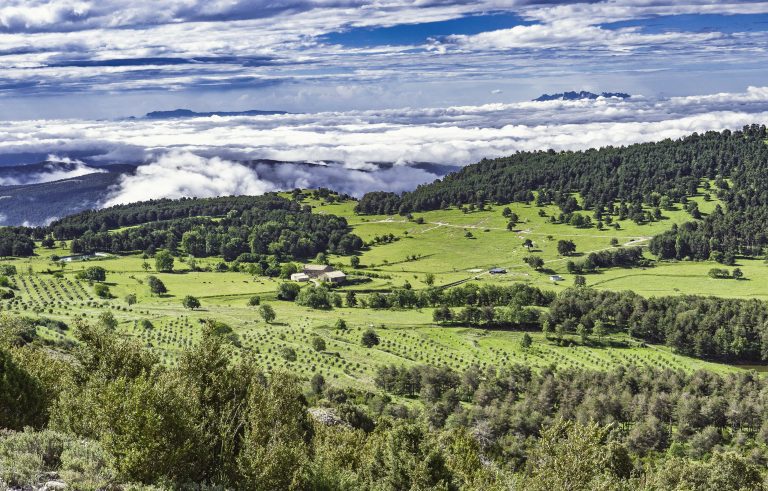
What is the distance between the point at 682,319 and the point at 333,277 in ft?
275

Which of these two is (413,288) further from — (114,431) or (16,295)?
(114,431)

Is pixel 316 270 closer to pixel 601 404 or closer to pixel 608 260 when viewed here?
pixel 608 260

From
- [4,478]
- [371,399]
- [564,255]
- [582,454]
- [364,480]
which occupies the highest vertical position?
[4,478]

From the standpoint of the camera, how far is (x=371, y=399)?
84.7 m

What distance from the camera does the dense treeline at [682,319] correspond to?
394ft

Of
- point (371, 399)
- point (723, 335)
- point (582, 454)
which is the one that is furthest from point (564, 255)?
point (582, 454)

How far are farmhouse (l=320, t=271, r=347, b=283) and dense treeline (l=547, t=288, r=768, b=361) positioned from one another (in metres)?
57.4

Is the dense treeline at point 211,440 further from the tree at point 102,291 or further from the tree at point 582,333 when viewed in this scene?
the tree at point 102,291

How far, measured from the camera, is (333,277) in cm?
17038

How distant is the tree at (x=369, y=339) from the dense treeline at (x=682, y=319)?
3797 centimetres

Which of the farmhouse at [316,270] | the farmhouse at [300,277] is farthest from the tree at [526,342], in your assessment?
the farmhouse at [300,277]

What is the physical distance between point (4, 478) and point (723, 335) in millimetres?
122360

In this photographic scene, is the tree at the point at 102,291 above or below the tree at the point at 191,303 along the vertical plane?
above

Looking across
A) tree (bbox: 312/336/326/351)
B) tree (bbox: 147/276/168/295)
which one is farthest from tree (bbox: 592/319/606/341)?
tree (bbox: 147/276/168/295)
